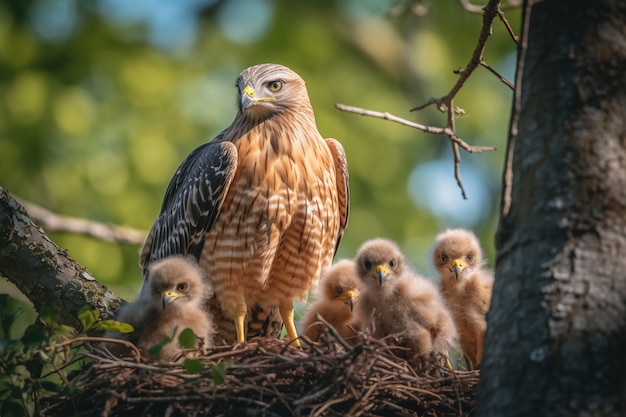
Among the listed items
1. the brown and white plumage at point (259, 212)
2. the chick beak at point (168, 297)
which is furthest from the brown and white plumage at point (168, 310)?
the brown and white plumage at point (259, 212)

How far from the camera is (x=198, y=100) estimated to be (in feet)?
44.0

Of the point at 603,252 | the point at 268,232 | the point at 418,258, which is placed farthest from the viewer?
the point at 418,258

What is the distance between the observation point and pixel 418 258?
1341cm

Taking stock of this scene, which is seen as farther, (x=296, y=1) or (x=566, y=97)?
(x=296, y=1)

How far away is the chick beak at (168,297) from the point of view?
5242 mm

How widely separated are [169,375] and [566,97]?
2.21m

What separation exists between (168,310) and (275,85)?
2355 millimetres

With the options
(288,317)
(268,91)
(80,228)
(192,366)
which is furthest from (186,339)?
(80,228)

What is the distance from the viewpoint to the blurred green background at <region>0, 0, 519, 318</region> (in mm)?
11930

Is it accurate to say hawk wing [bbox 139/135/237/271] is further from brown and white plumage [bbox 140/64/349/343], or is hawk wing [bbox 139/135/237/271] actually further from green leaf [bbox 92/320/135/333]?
green leaf [bbox 92/320/135/333]

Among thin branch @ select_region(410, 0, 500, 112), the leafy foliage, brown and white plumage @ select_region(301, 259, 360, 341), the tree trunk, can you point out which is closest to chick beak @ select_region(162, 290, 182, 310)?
the leafy foliage

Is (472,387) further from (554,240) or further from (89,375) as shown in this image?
(89,375)

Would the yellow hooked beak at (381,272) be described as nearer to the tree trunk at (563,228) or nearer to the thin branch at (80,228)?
the tree trunk at (563,228)

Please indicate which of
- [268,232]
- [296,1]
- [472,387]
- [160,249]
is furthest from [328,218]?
[296,1]
